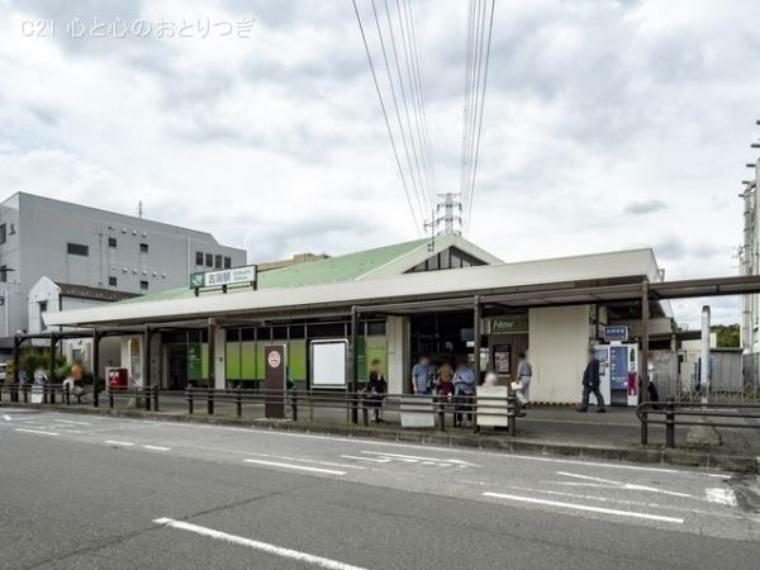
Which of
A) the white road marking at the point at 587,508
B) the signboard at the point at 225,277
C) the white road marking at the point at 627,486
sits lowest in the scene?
the white road marking at the point at 627,486

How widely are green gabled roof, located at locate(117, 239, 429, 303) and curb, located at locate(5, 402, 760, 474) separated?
9.05 meters

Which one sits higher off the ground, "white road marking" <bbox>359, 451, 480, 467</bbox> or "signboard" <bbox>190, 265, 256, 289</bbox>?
"signboard" <bbox>190, 265, 256, 289</bbox>

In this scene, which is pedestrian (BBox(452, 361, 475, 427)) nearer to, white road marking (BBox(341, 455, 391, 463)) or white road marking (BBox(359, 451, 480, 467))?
white road marking (BBox(359, 451, 480, 467))

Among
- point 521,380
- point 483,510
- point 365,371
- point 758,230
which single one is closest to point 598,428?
point 521,380

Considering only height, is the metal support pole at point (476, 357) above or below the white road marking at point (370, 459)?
above

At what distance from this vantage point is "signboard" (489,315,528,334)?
19516mm

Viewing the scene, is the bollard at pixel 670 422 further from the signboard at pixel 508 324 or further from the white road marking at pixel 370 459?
the signboard at pixel 508 324

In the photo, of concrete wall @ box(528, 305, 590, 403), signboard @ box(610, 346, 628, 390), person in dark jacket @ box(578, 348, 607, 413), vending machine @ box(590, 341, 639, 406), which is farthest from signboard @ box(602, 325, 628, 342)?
person in dark jacket @ box(578, 348, 607, 413)

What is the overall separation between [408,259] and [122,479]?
17.6m

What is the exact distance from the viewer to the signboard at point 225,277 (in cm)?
2655

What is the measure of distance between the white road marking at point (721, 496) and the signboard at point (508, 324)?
38.0ft

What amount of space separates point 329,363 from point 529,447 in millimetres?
6110

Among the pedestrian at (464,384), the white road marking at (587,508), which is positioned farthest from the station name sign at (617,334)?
the white road marking at (587,508)

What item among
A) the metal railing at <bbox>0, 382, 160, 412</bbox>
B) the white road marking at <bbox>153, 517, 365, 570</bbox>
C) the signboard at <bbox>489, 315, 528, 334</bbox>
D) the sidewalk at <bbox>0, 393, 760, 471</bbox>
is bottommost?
the metal railing at <bbox>0, 382, 160, 412</bbox>
